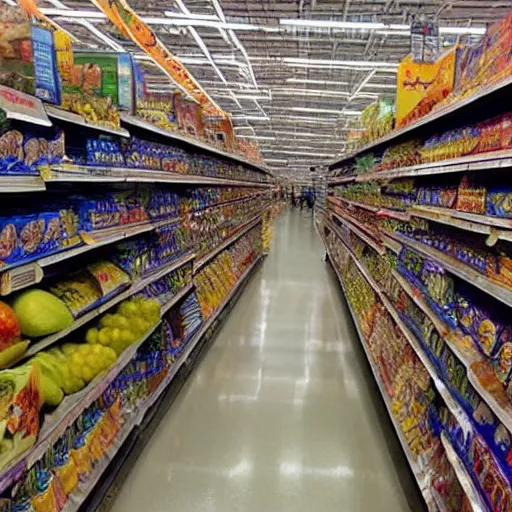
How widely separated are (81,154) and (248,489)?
1807 millimetres

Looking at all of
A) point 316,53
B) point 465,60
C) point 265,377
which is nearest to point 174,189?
point 265,377

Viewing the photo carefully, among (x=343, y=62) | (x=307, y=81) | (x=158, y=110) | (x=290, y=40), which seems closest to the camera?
(x=158, y=110)

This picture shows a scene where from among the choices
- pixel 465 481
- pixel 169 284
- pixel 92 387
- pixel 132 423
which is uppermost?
pixel 169 284

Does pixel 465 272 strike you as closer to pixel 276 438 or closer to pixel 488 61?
pixel 488 61

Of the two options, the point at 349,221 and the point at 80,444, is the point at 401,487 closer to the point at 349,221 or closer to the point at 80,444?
the point at 80,444

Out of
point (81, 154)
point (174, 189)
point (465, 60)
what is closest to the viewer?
point (81, 154)

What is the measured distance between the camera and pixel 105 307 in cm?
226

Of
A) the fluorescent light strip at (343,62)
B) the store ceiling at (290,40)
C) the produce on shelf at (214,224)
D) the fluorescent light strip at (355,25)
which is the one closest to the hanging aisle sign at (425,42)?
the store ceiling at (290,40)

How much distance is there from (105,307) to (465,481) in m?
1.66

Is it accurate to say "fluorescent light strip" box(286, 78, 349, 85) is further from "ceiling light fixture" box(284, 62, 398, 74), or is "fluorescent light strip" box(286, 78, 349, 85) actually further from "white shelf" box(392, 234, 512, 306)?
"white shelf" box(392, 234, 512, 306)

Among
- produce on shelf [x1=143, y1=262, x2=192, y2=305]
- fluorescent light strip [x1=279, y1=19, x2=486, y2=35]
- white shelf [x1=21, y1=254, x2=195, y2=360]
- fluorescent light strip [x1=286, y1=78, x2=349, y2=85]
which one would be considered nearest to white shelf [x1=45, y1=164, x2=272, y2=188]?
white shelf [x1=21, y1=254, x2=195, y2=360]

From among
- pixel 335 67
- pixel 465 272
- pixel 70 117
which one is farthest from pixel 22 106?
pixel 335 67

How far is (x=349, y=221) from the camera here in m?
6.29

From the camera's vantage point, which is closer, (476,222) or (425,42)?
(476,222)
